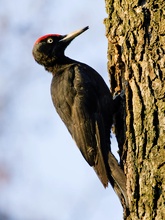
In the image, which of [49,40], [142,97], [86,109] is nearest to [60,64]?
[49,40]

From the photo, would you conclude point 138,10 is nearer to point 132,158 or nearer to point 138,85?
point 138,85

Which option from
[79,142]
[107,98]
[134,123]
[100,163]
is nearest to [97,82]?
[107,98]

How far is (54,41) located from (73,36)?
15.0 inches

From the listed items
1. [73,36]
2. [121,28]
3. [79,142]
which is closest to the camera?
[121,28]

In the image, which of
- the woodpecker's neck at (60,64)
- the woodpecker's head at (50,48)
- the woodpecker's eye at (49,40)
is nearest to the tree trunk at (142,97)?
the woodpecker's neck at (60,64)

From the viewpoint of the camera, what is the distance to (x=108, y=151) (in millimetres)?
5117

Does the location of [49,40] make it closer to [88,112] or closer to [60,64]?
[60,64]

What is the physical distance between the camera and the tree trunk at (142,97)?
379 cm

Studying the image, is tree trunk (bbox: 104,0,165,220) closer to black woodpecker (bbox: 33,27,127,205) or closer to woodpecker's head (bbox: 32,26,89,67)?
black woodpecker (bbox: 33,27,127,205)

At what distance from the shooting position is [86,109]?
541 cm

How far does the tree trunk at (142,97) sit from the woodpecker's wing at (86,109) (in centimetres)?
28

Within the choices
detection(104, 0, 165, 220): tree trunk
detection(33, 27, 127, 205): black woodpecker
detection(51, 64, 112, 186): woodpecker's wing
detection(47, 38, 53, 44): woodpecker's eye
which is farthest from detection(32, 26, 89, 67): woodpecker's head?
detection(104, 0, 165, 220): tree trunk

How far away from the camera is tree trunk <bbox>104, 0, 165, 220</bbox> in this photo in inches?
149

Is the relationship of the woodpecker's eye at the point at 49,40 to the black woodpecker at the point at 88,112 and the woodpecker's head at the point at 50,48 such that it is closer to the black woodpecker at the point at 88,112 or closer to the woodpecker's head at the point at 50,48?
the woodpecker's head at the point at 50,48
